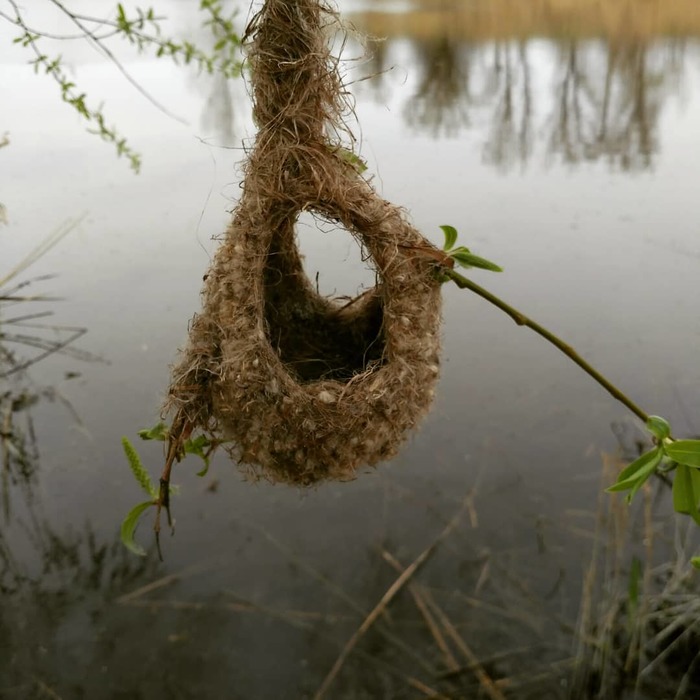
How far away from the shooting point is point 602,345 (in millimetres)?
2074

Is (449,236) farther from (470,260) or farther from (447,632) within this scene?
(447,632)

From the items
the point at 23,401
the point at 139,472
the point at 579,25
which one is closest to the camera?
the point at 139,472

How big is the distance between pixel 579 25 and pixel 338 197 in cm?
507

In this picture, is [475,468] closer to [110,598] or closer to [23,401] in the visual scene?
[110,598]

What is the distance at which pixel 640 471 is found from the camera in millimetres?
689

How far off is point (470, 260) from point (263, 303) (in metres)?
0.24

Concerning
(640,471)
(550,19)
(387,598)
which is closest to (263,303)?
(640,471)

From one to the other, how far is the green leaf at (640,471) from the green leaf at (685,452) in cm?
1

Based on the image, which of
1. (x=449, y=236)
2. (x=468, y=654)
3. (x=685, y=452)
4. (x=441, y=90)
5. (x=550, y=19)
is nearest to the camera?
(x=685, y=452)

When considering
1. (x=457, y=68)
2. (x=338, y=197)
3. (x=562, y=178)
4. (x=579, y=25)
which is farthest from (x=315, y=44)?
(x=579, y=25)

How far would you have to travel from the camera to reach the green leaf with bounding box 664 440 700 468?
2.19 ft

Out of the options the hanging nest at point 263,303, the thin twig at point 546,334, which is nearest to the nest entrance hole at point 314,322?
the hanging nest at point 263,303

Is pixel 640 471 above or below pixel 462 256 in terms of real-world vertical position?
below

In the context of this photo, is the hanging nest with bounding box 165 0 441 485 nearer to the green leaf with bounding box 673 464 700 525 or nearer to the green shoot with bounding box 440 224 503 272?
the green shoot with bounding box 440 224 503 272
